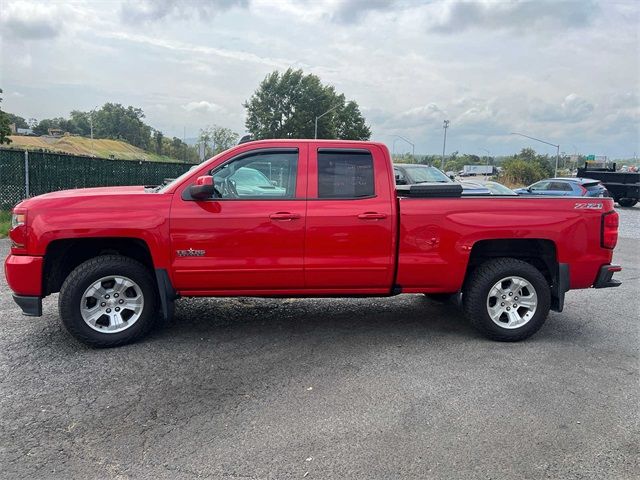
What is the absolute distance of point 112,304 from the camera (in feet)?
15.5

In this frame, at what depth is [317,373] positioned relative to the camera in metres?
A: 4.29

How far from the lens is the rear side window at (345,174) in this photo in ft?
16.3

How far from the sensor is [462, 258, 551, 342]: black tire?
5.06 m

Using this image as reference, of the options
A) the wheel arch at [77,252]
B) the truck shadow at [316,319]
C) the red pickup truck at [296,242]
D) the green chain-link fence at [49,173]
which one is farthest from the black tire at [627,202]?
the wheel arch at [77,252]

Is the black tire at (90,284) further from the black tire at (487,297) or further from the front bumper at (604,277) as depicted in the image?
the front bumper at (604,277)

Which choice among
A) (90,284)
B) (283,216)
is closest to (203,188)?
(283,216)

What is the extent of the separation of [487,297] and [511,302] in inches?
10.6

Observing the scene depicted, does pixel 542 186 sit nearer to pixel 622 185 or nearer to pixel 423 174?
pixel 622 185

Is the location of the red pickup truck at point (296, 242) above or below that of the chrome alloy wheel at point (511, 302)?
above

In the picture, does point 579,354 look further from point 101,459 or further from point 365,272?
point 101,459

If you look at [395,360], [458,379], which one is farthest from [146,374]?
[458,379]

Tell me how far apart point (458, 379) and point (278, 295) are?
1828mm

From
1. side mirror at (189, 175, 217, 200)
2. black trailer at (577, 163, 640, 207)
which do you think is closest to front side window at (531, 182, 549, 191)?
black trailer at (577, 163, 640, 207)

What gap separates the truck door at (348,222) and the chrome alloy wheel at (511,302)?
108 cm
